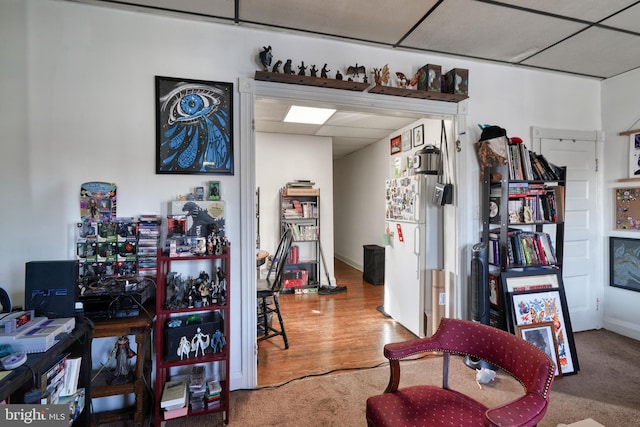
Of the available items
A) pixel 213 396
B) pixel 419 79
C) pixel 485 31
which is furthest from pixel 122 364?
pixel 485 31

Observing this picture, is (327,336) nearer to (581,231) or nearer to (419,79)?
(419,79)

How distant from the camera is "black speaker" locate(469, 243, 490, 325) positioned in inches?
96.6

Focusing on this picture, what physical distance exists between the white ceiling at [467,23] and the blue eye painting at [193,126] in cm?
48

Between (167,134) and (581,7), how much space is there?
2.88 meters

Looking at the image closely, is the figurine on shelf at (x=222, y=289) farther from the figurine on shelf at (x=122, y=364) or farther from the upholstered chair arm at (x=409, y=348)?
the upholstered chair arm at (x=409, y=348)

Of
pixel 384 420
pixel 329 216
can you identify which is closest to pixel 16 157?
pixel 384 420

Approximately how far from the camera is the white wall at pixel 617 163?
2951mm

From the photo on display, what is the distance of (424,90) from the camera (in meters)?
2.47

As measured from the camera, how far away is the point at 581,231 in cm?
312

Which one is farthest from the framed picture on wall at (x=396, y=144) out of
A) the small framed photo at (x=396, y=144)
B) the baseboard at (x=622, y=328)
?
the baseboard at (x=622, y=328)

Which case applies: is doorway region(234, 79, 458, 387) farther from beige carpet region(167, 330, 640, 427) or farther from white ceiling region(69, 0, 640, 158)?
white ceiling region(69, 0, 640, 158)

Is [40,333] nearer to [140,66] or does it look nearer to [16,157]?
[16,157]

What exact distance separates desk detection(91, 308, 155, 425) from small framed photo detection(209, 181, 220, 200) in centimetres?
80

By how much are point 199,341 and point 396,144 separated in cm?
378
